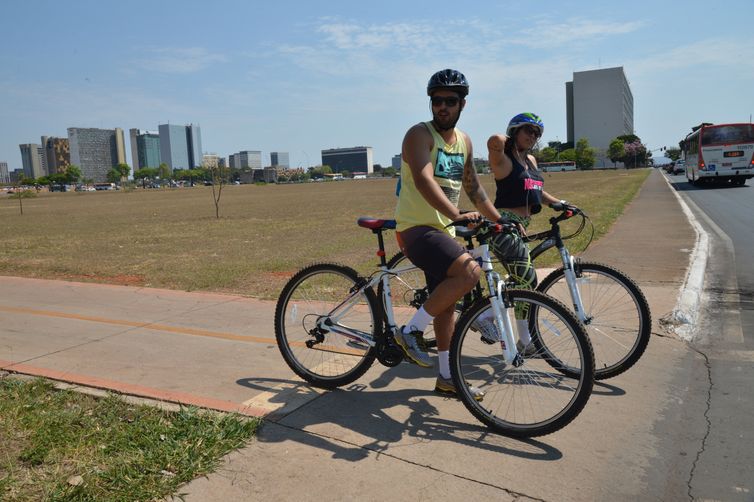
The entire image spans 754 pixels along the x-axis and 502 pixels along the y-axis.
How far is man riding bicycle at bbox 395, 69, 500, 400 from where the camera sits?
348cm

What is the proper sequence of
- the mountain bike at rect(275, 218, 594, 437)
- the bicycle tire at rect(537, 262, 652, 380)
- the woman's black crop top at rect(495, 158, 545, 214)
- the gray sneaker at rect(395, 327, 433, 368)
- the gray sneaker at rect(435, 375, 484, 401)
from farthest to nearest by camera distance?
the woman's black crop top at rect(495, 158, 545, 214)
the bicycle tire at rect(537, 262, 652, 380)
the gray sneaker at rect(435, 375, 484, 401)
the gray sneaker at rect(395, 327, 433, 368)
the mountain bike at rect(275, 218, 594, 437)

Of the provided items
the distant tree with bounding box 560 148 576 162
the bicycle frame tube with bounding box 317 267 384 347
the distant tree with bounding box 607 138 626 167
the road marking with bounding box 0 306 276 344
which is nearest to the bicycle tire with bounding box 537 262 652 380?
the bicycle frame tube with bounding box 317 267 384 347

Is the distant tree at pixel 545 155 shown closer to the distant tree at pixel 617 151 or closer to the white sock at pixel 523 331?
the white sock at pixel 523 331

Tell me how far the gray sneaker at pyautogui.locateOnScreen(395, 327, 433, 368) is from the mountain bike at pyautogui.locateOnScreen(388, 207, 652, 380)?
0.44m

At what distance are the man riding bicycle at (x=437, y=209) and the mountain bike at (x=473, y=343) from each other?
0.14m

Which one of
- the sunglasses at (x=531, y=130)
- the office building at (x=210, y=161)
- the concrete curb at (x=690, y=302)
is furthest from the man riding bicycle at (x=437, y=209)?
the office building at (x=210, y=161)

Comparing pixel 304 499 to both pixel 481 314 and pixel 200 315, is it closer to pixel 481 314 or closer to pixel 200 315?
pixel 481 314

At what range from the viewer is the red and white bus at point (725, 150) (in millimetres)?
27359

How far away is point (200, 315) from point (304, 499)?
158 inches

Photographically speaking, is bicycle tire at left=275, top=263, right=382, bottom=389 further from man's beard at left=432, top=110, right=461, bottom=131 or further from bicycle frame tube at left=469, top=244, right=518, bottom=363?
man's beard at left=432, top=110, right=461, bottom=131

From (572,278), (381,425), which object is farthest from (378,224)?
(572,278)

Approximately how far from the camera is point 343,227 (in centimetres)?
1891

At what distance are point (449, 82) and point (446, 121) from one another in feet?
0.77

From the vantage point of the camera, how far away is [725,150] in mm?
27844
